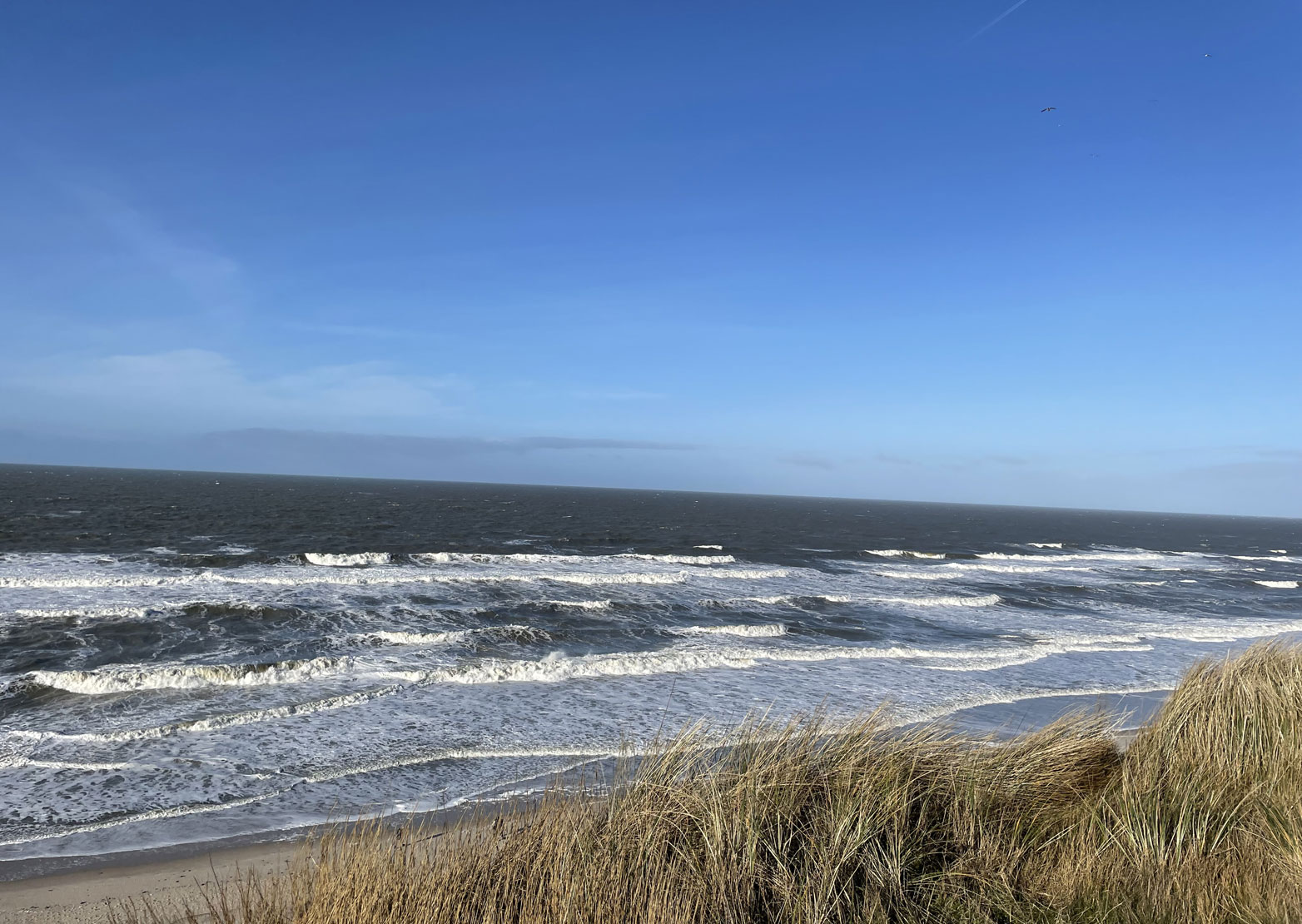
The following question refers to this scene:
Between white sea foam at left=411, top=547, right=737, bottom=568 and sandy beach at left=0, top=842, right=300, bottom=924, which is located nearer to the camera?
sandy beach at left=0, top=842, right=300, bottom=924

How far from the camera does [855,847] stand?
171 inches

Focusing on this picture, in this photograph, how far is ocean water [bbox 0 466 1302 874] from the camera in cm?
913

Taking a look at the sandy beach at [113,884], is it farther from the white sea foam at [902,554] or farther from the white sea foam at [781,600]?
the white sea foam at [902,554]

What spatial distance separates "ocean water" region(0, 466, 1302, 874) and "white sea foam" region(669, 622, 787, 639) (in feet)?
0.40

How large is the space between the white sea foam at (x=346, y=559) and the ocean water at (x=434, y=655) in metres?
0.31

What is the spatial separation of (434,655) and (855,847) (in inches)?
535

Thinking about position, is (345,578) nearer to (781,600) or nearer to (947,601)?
(781,600)

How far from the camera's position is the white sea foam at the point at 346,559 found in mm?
31391

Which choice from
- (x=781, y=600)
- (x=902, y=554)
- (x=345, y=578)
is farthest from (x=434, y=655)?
(x=902, y=554)

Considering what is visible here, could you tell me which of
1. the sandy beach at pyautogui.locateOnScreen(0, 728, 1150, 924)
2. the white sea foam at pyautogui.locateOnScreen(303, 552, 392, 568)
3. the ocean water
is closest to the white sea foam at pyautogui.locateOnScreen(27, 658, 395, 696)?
the ocean water

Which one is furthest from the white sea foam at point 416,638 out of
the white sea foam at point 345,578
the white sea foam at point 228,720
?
the white sea foam at point 345,578

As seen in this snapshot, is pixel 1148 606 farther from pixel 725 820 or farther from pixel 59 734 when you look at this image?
pixel 59 734

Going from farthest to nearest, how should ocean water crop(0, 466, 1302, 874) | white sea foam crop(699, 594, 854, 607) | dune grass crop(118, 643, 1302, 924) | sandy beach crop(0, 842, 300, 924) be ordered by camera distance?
white sea foam crop(699, 594, 854, 607), ocean water crop(0, 466, 1302, 874), sandy beach crop(0, 842, 300, 924), dune grass crop(118, 643, 1302, 924)

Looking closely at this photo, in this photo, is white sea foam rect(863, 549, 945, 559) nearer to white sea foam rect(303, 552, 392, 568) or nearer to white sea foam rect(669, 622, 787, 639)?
white sea foam rect(669, 622, 787, 639)
